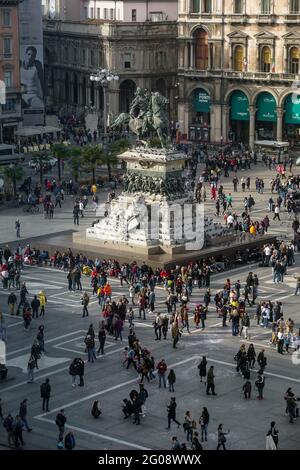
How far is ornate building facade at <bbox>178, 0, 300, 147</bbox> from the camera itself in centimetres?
11862

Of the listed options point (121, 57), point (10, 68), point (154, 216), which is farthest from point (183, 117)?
point (154, 216)

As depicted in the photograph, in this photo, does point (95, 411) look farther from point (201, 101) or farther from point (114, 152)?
point (201, 101)

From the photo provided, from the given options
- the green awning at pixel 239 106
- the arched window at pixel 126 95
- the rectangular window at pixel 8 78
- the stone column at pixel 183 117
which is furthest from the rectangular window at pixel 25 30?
the green awning at pixel 239 106

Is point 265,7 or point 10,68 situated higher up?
point 265,7

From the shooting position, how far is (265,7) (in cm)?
11912

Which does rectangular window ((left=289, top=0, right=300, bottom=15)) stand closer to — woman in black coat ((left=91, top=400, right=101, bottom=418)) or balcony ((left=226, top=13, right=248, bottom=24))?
balcony ((left=226, top=13, right=248, bottom=24))

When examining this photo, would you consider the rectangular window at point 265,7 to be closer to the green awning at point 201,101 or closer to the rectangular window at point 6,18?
the green awning at point 201,101

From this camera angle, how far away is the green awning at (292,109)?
119 m

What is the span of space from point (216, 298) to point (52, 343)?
894cm

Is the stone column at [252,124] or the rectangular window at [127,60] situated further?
the rectangular window at [127,60]

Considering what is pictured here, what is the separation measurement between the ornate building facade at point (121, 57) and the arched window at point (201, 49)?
9.96 m

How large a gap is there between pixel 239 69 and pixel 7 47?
2233 centimetres

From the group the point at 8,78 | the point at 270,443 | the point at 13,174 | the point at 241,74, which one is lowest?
the point at 270,443
